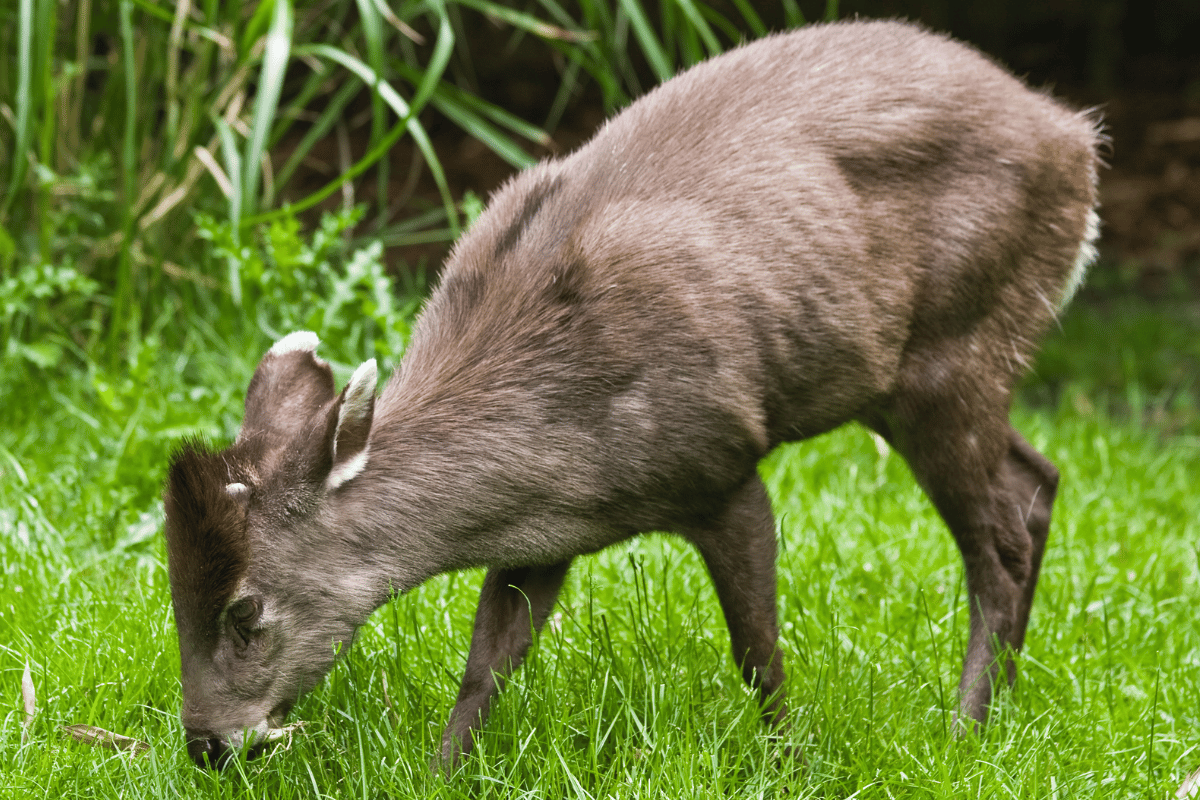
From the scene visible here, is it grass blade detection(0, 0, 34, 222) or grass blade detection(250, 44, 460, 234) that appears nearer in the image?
grass blade detection(250, 44, 460, 234)

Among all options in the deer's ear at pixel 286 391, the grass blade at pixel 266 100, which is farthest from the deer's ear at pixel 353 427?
the grass blade at pixel 266 100

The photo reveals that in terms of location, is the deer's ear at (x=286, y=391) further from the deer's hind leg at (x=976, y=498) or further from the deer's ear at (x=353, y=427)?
the deer's hind leg at (x=976, y=498)

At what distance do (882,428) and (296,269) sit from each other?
228 centimetres

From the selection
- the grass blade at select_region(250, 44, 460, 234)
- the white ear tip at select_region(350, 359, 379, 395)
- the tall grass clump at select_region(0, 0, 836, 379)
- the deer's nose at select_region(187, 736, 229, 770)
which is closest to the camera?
the white ear tip at select_region(350, 359, 379, 395)

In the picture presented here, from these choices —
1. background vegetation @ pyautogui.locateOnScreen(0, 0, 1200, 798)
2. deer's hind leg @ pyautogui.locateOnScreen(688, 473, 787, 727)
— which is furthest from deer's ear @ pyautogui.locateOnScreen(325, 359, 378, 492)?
deer's hind leg @ pyautogui.locateOnScreen(688, 473, 787, 727)

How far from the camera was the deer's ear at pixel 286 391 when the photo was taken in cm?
318

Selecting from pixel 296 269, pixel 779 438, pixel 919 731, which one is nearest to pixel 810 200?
pixel 779 438

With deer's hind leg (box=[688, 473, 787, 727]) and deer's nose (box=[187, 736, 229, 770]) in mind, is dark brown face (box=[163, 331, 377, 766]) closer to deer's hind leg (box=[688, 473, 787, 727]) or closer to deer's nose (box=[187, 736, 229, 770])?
deer's nose (box=[187, 736, 229, 770])

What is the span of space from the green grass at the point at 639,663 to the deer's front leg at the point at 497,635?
0.06 metres

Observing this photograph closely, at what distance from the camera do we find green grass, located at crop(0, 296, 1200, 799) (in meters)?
3.19

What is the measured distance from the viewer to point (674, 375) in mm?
3285

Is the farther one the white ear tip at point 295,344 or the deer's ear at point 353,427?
the white ear tip at point 295,344

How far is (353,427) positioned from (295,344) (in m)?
0.36

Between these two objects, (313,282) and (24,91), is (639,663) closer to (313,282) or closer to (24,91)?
(313,282)
